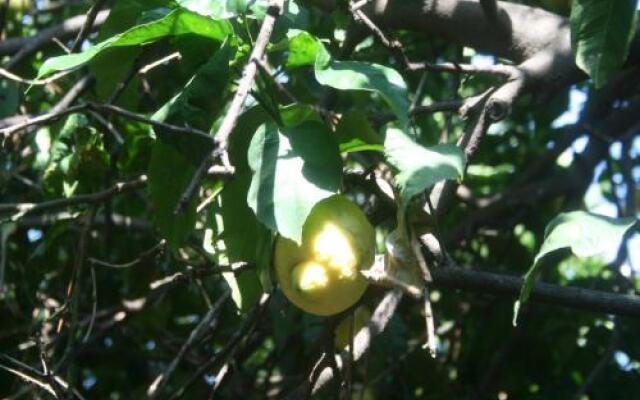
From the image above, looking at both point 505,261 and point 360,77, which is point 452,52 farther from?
point 360,77

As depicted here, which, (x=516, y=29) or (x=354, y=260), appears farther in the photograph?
(x=516, y=29)

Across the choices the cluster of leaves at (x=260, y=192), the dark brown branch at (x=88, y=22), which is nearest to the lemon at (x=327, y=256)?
the cluster of leaves at (x=260, y=192)

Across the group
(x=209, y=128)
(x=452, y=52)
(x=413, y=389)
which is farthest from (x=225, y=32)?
(x=413, y=389)

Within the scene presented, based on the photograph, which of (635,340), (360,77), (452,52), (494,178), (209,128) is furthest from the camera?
(494,178)

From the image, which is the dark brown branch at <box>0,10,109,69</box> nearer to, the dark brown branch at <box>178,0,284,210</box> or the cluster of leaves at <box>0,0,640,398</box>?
the cluster of leaves at <box>0,0,640,398</box>

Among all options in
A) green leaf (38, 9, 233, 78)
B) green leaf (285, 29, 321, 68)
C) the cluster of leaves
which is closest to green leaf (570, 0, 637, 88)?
the cluster of leaves

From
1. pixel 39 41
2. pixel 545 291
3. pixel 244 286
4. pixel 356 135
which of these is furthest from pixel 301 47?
pixel 39 41

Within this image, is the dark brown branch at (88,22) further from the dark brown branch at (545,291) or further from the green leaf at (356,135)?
the dark brown branch at (545,291)
